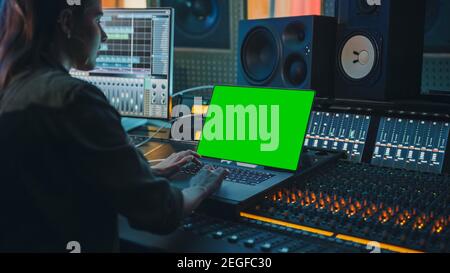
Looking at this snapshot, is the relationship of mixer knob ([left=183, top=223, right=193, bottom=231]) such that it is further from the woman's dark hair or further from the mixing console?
the woman's dark hair

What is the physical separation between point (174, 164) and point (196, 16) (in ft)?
3.50

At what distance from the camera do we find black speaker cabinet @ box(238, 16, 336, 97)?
1.63 m

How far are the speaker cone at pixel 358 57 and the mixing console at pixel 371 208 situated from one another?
39cm

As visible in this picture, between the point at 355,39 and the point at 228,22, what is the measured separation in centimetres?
71

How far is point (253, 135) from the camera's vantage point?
146 centimetres

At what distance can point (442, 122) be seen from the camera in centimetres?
140

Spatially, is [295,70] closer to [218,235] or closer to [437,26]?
[437,26]

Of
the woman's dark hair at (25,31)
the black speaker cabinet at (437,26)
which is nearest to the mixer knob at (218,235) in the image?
the woman's dark hair at (25,31)

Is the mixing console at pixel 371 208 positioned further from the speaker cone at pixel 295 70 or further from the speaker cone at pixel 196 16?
the speaker cone at pixel 196 16

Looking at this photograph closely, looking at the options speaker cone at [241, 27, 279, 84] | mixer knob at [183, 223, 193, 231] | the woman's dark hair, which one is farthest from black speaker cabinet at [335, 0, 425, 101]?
the woman's dark hair

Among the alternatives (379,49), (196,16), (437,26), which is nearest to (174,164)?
(379,49)

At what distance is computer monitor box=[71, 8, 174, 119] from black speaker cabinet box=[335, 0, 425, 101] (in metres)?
0.63
